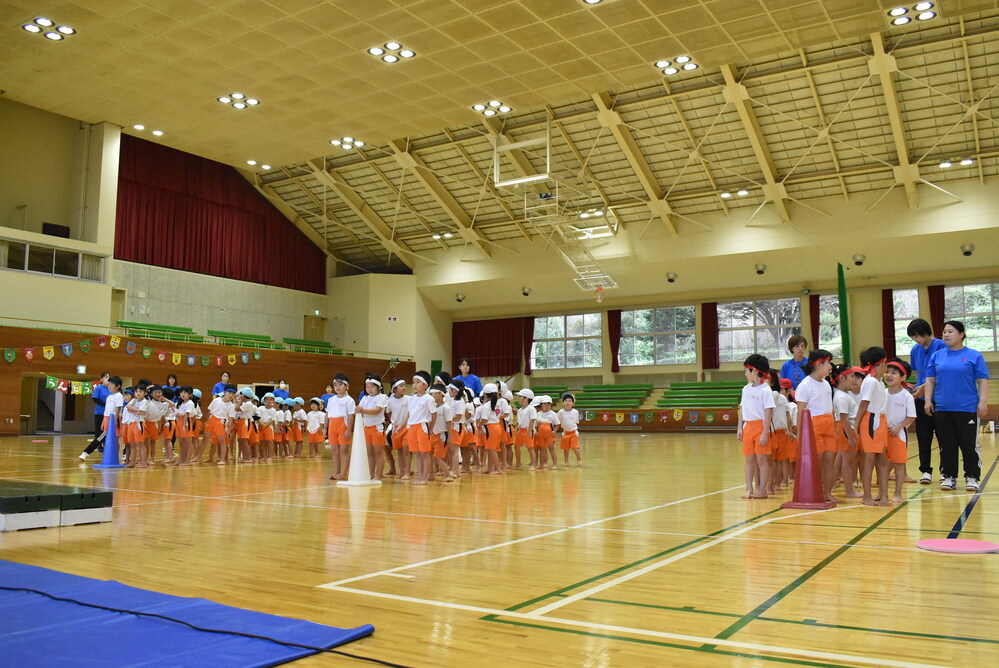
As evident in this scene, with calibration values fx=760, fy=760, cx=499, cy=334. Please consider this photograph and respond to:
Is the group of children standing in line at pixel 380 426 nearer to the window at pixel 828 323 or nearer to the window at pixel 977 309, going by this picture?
the window at pixel 828 323

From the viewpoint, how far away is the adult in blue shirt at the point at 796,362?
848 cm

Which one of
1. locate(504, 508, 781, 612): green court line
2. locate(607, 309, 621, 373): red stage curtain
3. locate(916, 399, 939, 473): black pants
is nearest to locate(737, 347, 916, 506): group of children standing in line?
locate(916, 399, 939, 473): black pants

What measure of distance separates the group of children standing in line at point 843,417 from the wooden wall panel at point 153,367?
70.9 ft

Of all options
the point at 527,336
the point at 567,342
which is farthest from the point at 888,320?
the point at 527,336

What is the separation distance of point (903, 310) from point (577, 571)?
3023 cm

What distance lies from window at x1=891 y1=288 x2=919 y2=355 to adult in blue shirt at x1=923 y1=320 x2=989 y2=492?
24.4m

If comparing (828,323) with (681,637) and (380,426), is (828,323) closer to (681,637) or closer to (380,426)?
(380,426)

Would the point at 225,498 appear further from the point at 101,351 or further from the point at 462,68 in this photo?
the point at 101,351

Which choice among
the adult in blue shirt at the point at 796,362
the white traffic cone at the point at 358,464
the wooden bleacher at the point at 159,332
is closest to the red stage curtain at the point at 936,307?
the adult in blue shirt at the point at 796,362

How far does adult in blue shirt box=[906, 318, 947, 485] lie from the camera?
26.2 feet

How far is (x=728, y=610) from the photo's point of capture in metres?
3.42

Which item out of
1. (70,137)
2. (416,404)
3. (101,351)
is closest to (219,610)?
(416,404)

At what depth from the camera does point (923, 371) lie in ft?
27.7

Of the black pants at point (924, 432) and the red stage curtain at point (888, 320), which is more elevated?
the red stage curtain at point (888, 320)
